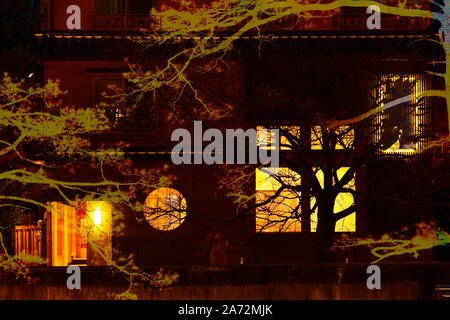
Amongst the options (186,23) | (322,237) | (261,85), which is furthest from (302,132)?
(186,23)

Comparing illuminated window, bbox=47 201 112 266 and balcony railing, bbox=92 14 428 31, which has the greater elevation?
balcony railing, bbox=92 14 428 31

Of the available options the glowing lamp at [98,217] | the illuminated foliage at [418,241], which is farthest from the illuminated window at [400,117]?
the glowing lamp at [98,217]

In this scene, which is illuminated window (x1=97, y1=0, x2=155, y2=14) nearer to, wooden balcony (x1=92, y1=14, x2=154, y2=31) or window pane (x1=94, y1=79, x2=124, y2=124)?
wooden balcony (x1=92, y1=14, x2=154, y2=31)

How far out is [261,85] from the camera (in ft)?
59.6

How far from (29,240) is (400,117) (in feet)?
39.7

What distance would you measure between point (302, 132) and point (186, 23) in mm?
4574

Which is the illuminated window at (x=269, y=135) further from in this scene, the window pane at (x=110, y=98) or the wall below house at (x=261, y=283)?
the window pane at (x=110, y=98)

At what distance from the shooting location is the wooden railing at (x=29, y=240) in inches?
730

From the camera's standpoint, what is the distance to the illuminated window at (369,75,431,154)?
51.5 feet

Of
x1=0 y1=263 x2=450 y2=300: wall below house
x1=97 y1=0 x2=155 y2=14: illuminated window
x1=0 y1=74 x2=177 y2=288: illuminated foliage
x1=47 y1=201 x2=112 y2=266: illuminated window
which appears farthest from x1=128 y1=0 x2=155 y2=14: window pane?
x1=0 y1=263 x2=450 y2=300: wall below house

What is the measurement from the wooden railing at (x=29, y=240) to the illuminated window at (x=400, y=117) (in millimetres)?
10959

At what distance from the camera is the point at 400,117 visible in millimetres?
17375

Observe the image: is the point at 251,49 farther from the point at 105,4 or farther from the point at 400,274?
the point at 400,274

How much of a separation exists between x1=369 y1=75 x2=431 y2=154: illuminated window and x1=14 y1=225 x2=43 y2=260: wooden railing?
11.0 m
